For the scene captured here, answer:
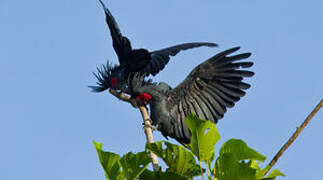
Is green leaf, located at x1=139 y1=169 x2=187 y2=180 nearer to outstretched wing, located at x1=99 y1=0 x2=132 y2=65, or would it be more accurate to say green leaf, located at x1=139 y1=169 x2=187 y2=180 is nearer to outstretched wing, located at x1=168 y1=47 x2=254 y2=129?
outstretched wing, located at x1=168 y1=47 x2=254 y2=129

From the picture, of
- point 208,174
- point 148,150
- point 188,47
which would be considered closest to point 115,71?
point 188,47

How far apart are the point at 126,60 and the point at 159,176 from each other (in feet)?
7.99

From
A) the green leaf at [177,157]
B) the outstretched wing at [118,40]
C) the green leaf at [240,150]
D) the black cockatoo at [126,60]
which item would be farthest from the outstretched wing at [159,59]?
the green leaf at [240,150]

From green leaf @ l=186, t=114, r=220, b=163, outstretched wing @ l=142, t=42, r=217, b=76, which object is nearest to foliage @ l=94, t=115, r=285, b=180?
green leaf @ l=186, t=114, r=220, b=163

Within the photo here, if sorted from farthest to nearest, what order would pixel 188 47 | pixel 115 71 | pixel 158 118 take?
1. pixel 188 47
2. pixel 115 71
3. pixel 158 118

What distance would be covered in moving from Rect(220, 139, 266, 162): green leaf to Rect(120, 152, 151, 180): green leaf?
0.58 m

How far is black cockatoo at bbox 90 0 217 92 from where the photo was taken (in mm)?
5430

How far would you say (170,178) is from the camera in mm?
3568

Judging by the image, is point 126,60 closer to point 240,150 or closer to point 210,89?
point 210,89

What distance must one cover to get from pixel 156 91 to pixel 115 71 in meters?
0.62

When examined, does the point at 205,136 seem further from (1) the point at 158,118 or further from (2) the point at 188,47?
(2) the point at 188,47

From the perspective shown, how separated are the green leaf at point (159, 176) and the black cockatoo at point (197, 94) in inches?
54.9

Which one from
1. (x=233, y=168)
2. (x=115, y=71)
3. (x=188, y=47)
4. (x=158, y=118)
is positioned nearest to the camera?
(x=233, y=168)

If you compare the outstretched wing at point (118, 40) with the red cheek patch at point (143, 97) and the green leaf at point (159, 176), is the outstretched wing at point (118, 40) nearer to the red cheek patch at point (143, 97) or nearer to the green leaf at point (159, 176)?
the red cheek patch at point (143, 97)
